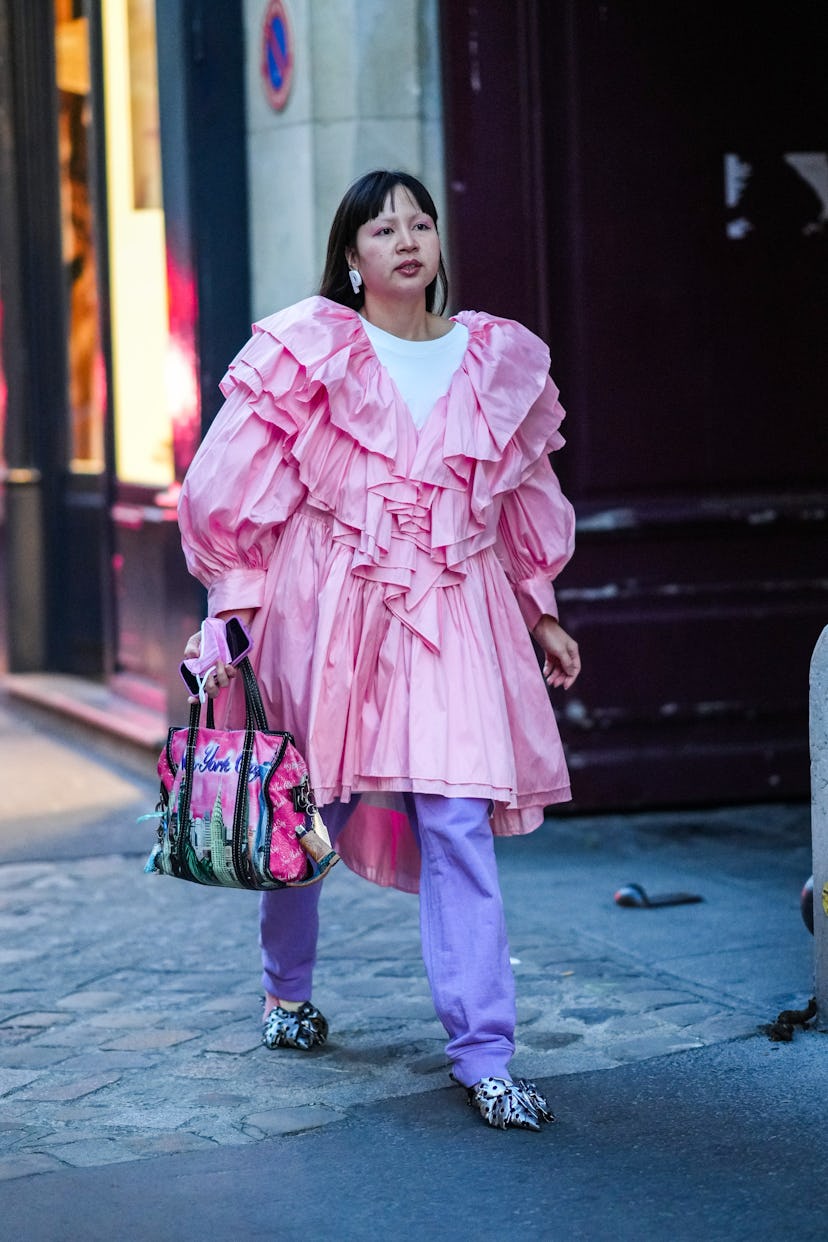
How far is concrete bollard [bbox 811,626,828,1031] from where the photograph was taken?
13.4ft

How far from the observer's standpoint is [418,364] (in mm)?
3990

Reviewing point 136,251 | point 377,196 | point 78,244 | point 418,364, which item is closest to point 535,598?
point 418,364

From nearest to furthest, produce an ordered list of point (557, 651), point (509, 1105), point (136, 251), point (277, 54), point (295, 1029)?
point (509, 1105), point (557, 651), point (295, 1029), point (277, 54), point (136, 251)

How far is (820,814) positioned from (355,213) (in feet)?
5.20

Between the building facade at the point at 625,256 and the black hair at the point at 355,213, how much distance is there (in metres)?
2.27

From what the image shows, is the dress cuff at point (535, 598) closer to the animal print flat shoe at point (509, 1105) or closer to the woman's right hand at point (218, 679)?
the woman's right hand at point (218, 679)

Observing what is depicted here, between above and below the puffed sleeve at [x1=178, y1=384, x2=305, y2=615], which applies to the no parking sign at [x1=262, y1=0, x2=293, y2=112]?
above

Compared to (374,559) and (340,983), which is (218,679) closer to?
(374,559)

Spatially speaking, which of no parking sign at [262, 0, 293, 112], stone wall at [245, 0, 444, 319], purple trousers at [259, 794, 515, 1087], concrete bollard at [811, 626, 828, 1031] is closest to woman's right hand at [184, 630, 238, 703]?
purple trousers at [259, 794, 515, 1087]

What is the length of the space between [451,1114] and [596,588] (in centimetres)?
302

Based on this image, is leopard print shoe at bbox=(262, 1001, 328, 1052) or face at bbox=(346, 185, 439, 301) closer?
face at bbox=(346, 185, 439, 301)

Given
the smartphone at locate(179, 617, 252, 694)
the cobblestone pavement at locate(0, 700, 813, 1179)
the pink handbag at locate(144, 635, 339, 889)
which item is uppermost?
the smartphone at locate(179, 617, 252, 694)

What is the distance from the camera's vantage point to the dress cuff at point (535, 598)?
4.10 metres

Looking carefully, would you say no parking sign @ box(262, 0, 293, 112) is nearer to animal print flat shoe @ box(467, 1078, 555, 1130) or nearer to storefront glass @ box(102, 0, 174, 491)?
storefront glass @ box(102, 0, 174, 491)
